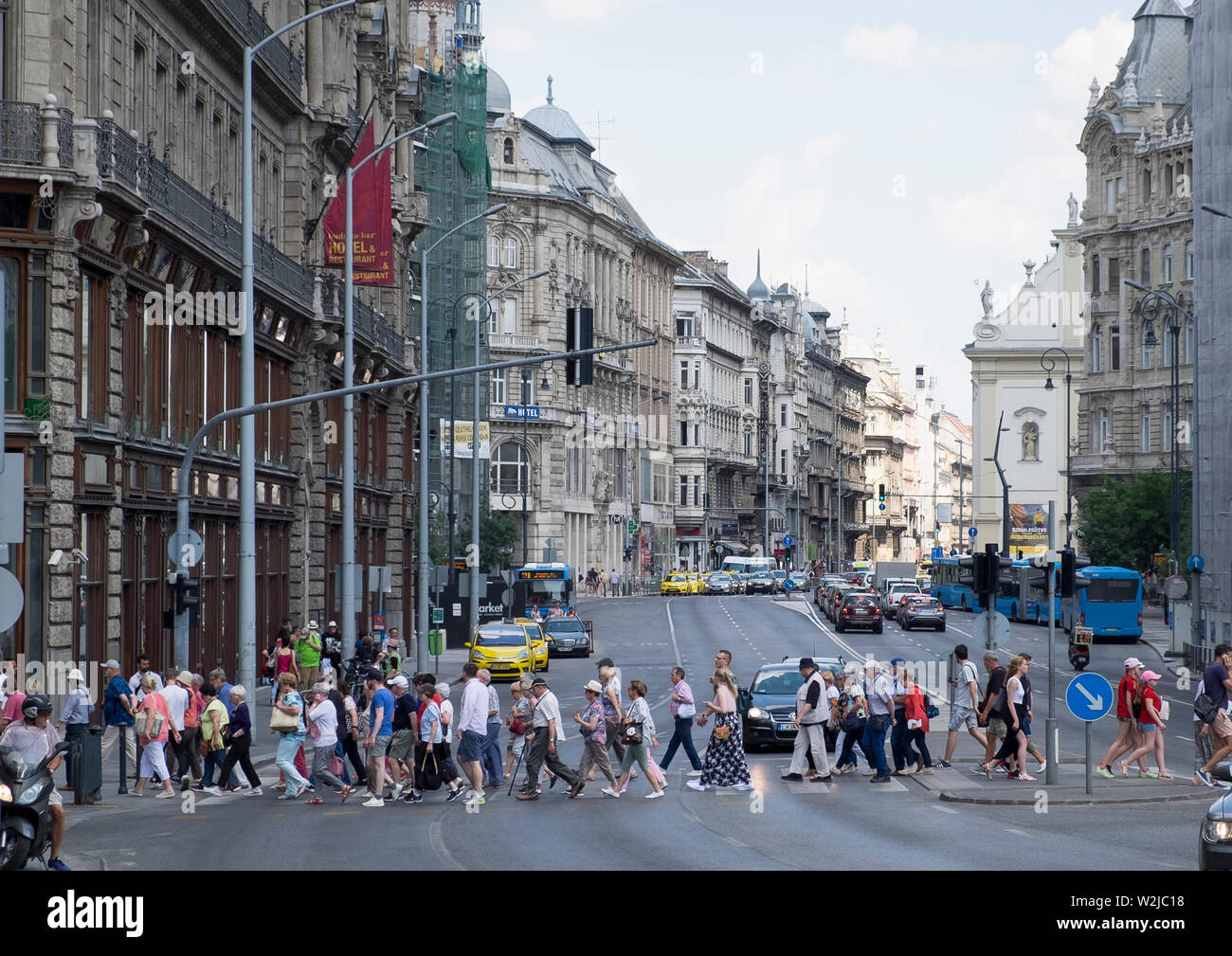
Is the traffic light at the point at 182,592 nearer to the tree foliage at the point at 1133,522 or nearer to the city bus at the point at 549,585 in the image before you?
the city bus at the point at 549,585

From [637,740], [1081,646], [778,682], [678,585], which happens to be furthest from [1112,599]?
[637,740]

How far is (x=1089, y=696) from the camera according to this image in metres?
22.8

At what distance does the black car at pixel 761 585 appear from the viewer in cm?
11369

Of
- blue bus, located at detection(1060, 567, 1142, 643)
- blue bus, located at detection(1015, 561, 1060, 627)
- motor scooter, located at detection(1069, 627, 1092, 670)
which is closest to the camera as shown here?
motor scooter, located at detection(1069, 627, 1092, 670)

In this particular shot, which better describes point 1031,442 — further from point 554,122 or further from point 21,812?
point 21,812

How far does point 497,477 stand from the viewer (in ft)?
345

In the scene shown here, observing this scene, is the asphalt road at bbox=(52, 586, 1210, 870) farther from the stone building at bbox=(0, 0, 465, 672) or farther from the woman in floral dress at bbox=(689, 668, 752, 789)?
the stone building at bbox=(0, 0, 465, 672)

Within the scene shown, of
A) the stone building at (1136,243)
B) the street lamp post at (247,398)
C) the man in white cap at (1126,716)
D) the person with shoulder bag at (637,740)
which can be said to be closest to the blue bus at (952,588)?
the stone building at (1136,243)

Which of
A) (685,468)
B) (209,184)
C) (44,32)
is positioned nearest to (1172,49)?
(685,468)

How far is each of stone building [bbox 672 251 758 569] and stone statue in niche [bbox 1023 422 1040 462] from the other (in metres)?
24.2

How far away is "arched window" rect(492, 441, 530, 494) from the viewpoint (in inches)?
4126

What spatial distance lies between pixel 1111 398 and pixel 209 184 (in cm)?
6741

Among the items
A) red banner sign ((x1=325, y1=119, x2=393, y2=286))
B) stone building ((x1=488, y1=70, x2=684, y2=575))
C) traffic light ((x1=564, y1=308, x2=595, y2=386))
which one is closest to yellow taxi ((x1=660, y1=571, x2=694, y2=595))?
stone building ((x1=488, y1=70, x2=684, y2=575))

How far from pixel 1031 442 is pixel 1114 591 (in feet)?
189
